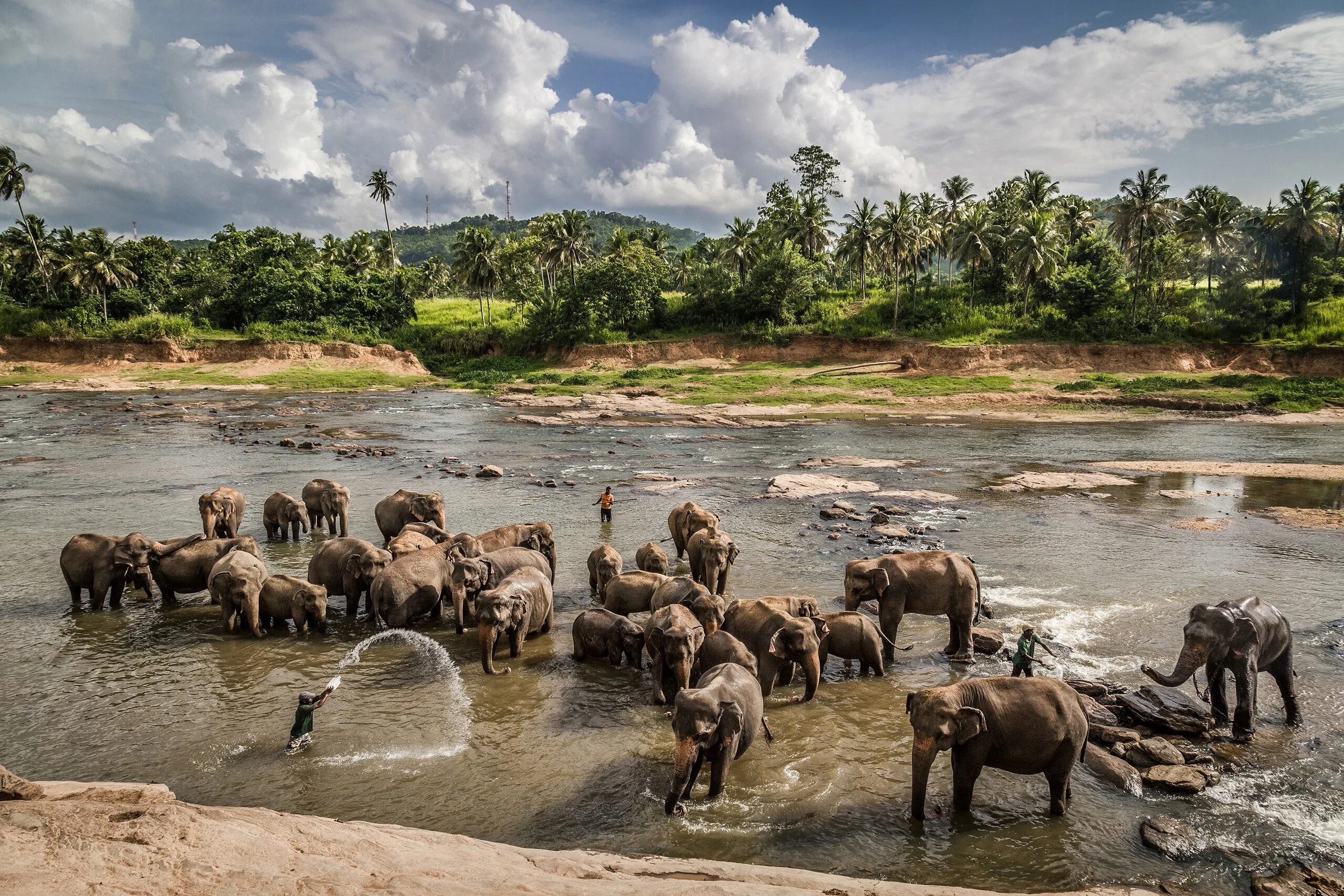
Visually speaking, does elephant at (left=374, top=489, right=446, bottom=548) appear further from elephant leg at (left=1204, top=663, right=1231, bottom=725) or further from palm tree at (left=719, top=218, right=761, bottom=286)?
→ palm tree at (left=719, top=218, right=761, bottom=286)

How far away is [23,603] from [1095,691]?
17.8 m

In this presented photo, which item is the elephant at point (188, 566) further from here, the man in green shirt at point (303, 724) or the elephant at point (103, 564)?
the man in green shirt at point (303, 724)

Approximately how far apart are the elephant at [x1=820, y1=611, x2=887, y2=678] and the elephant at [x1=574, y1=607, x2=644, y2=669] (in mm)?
2674

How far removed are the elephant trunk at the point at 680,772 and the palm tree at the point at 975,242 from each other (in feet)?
227

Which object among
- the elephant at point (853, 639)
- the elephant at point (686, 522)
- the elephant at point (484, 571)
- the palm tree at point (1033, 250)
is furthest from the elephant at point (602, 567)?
→ the palm tree at point (1033, 250)

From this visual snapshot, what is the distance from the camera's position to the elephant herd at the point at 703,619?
791 cm

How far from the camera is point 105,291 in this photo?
2992 inches

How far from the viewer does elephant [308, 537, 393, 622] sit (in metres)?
13.6

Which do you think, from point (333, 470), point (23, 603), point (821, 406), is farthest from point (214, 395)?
point (23, 603)

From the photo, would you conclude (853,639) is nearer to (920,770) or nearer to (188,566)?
(920,770)

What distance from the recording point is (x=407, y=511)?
18719 millimetres

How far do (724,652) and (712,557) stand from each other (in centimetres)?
446

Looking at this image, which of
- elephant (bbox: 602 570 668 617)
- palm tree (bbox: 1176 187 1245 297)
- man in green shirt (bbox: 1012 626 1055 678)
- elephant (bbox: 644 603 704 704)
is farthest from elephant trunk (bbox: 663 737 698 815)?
palm tree (bbox: 1176 187 1245 297)

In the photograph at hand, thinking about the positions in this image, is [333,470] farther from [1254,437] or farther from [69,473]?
[1254,437]
